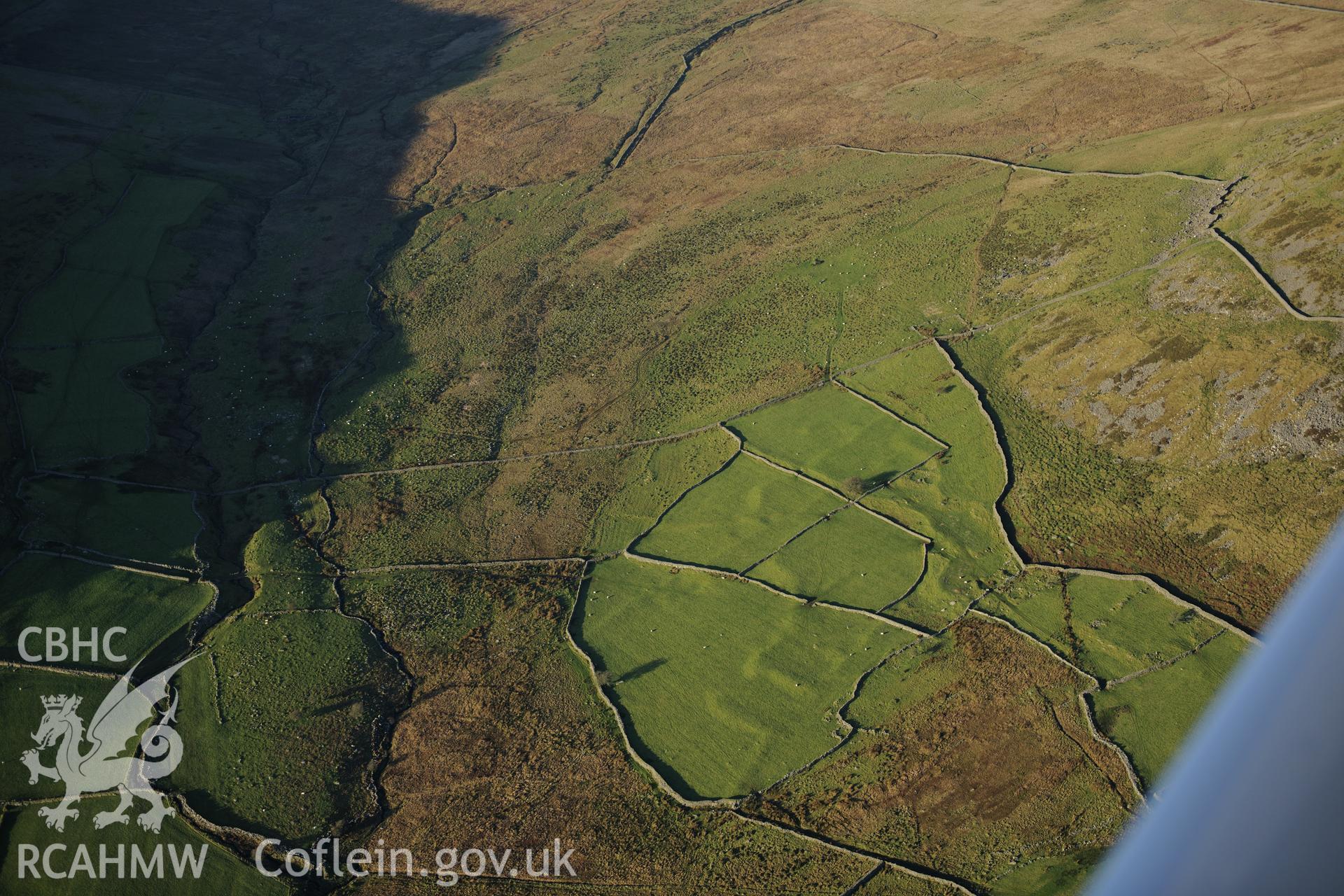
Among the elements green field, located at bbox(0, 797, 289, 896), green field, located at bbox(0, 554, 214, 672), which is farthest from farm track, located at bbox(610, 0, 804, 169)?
green field, located at bbox(0, 797, 289, 896)

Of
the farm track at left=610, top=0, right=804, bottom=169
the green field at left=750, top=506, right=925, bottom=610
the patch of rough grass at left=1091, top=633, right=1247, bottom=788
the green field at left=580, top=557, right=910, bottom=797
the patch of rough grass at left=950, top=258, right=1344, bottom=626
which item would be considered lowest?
the green field at left=580, top=557, right=910, bottom=797

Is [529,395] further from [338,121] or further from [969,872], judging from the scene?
[338,121]

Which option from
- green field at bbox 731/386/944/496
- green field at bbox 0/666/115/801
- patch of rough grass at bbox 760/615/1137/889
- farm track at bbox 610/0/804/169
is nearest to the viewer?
patch of rough grass at bbox 760/615/1137/889

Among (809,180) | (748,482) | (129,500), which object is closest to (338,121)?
(809,180)

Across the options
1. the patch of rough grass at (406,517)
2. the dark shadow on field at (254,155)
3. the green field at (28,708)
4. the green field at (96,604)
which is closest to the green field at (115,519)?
the green field at (96,604)

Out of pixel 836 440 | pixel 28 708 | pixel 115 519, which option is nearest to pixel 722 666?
pixel 836 440

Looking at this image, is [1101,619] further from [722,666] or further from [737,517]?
[737,517]

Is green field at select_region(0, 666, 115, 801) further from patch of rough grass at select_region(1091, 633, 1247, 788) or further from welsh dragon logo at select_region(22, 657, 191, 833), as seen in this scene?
patch of rough grass at select_region(1091, 633, 1247, 788)
